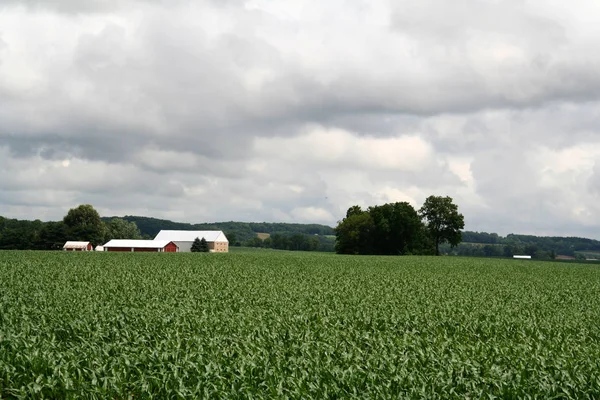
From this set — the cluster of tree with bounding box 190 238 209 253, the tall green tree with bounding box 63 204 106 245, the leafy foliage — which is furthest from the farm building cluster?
the leafy foliage

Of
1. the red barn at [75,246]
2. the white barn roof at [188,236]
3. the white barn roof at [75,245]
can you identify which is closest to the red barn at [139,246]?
the red barn at [75,246]

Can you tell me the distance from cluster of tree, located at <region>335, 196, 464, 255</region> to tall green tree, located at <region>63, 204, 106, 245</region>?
52967 millimetres

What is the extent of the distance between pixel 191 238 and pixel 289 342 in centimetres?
13780

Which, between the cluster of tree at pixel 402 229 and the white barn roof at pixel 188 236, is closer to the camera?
the cluster of tree at pixel 402 229

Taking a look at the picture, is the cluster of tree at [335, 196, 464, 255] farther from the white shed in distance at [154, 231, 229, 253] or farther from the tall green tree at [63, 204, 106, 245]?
the tall green tree at [63, 204, 106, 245]

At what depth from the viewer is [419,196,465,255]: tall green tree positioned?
118 meters

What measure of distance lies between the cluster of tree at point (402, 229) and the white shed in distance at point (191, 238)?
39.4 meters

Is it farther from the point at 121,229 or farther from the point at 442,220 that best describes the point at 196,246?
the point at 442,220

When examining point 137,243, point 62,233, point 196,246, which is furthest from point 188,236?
point 62,233

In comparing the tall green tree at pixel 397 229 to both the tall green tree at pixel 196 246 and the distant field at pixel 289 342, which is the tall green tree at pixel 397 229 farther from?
the distant field at pixel 289 342

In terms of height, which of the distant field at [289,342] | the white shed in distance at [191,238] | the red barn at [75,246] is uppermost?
the white shed in distance at [191,238]

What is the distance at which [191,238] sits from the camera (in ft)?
490

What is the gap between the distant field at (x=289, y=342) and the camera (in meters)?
10.3

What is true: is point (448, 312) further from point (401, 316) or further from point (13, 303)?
point (13, 303)
